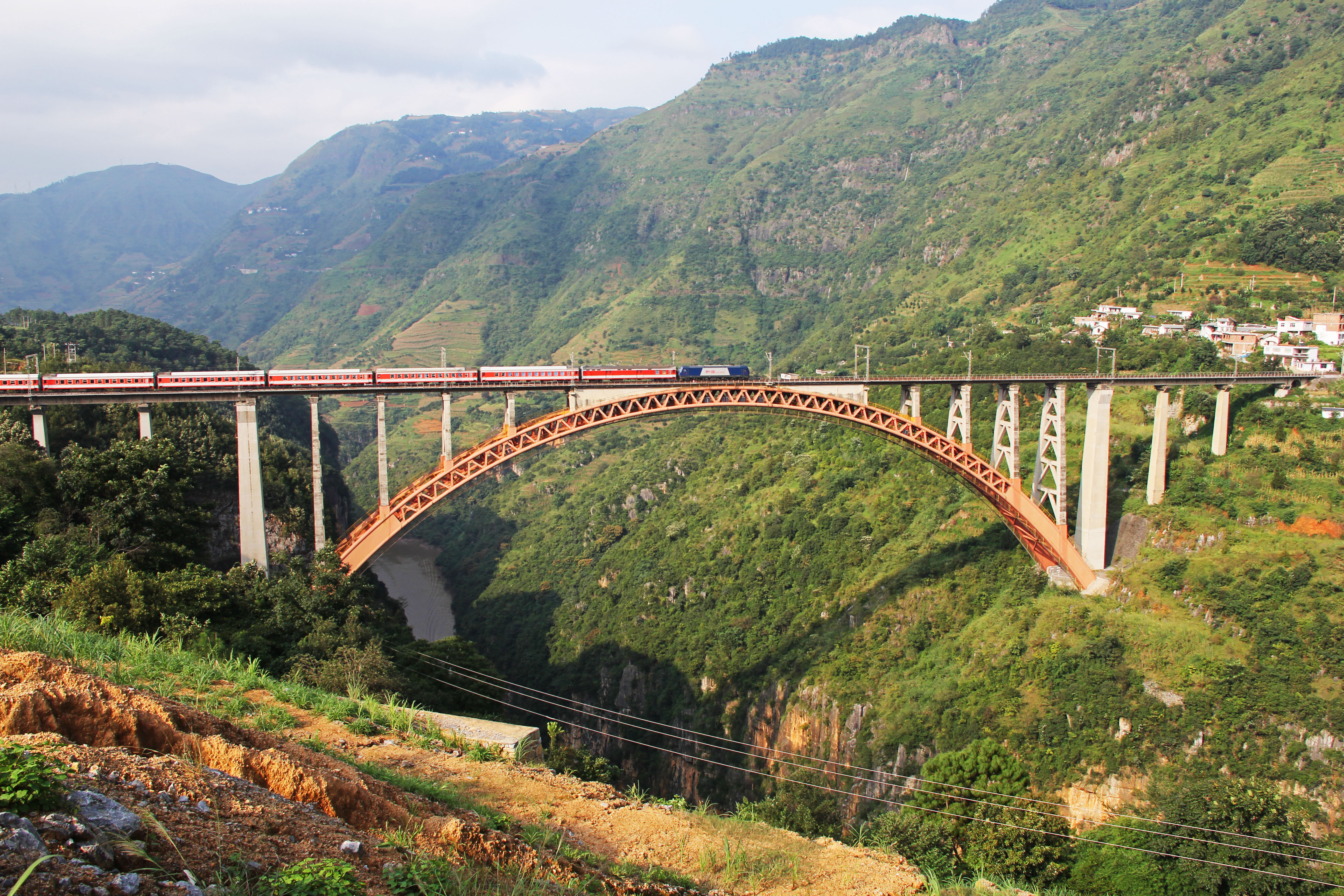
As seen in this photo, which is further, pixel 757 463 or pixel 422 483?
pixel 757 463

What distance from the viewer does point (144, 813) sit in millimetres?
4871

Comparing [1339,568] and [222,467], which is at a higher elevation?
[222,467]

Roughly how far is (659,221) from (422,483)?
501ft

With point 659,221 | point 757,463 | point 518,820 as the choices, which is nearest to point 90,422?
point 518,820

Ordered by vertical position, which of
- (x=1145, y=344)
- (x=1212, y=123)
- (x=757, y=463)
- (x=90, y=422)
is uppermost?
(x=1212, y=123)

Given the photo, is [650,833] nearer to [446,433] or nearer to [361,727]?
[361,727]

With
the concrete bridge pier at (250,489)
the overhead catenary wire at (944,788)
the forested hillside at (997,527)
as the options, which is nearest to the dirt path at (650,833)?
the forested hillside at (997,527)

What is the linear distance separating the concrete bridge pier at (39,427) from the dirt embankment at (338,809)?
2367cm

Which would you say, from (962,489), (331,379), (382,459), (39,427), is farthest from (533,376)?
(962,489)

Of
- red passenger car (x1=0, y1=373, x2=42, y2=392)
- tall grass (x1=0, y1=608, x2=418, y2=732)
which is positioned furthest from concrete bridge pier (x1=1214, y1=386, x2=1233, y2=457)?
red passenger car (x1=0, y1=373, x2=42, y2=392)

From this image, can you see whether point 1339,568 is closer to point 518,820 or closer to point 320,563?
point 518,820

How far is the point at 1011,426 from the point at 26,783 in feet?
116

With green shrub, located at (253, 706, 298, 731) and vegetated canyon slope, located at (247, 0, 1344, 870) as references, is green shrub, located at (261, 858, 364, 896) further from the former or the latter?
vegetated canyon slope, located at (247, 0, 1344, 870)

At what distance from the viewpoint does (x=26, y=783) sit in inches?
169
